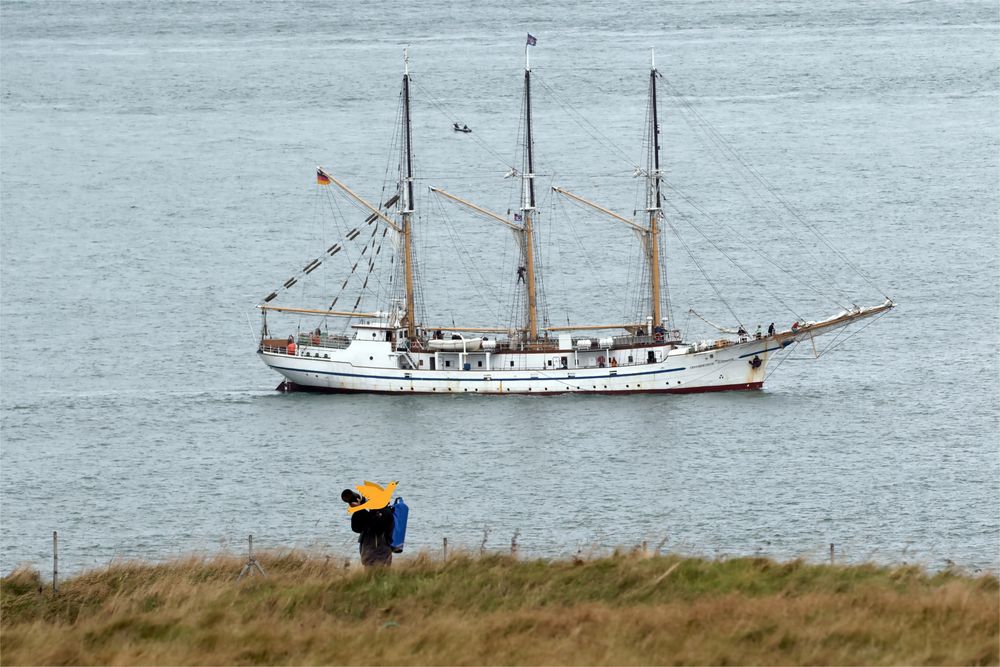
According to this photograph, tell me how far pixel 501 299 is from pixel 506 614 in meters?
78.2

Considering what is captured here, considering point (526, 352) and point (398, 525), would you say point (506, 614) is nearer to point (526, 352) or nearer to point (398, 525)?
point (398, 525)

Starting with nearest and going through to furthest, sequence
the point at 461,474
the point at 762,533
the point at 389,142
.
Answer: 1. the point at 762,533
2. the point at 461,474
3. the point at 389,142

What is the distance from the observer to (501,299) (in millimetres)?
103250

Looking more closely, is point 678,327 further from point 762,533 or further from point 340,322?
point 762,533

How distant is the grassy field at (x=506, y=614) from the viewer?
77.0 feet

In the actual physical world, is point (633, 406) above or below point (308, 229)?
below

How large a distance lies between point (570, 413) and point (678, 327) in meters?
18.8

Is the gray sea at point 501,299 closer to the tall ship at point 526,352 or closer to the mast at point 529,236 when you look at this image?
the tall ship at point 526,352

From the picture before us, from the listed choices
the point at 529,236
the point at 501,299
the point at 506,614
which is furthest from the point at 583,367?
the point at 506,614

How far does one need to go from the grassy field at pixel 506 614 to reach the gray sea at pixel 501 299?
5.75m

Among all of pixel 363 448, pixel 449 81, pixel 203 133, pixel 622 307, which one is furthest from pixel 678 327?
pixel 449 81

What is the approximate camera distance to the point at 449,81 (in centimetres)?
18150

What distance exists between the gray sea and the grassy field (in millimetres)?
5751

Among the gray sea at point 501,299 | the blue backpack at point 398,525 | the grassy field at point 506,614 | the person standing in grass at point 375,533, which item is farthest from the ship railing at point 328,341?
the person standing in grass at point 375,533
